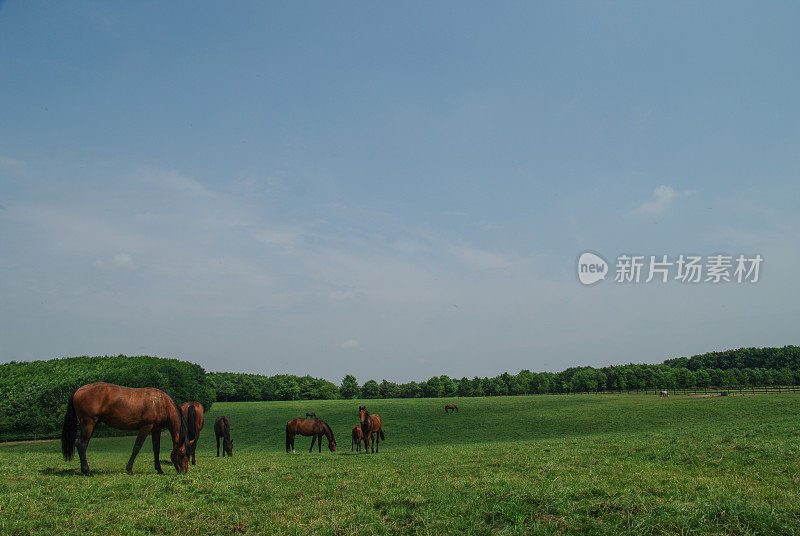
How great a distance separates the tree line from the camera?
45094 millimetres

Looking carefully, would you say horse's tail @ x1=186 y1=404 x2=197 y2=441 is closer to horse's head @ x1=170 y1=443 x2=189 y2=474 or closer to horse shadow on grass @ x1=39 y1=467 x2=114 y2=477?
horse's head @ x1=170 y1=443 x2=189 y2=474

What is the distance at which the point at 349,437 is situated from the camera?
143 ft

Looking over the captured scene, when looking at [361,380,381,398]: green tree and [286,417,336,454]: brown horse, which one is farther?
[361,380,381,398]: green tree

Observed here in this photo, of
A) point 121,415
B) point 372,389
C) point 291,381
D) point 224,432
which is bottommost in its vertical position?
point 372,389

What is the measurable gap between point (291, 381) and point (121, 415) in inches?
5631

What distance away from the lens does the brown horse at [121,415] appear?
1203 cm

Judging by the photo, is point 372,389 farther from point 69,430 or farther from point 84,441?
point 84,441

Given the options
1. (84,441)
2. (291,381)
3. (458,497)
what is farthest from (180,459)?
(291,381)

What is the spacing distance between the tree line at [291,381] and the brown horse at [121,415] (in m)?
40.5

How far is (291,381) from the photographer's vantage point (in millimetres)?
147750

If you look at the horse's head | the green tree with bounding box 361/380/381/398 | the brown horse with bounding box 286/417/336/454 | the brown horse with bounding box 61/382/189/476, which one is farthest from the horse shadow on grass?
the green tree with bounding box 361/380/381/398

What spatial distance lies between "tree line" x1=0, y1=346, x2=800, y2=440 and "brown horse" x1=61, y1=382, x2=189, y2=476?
4046 centimetres

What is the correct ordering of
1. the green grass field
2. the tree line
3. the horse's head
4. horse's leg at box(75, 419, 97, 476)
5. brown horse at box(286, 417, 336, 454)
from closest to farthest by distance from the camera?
the green grass field → horse's leg at box(75, 419, 97, 476) → the horse's head → brown horse at box(286, 417, 336, 454) → the tree line

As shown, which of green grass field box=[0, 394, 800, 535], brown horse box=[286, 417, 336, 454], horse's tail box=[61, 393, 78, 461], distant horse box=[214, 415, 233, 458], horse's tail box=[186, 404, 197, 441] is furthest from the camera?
brown horse box=[286, 417, 336, 454]
